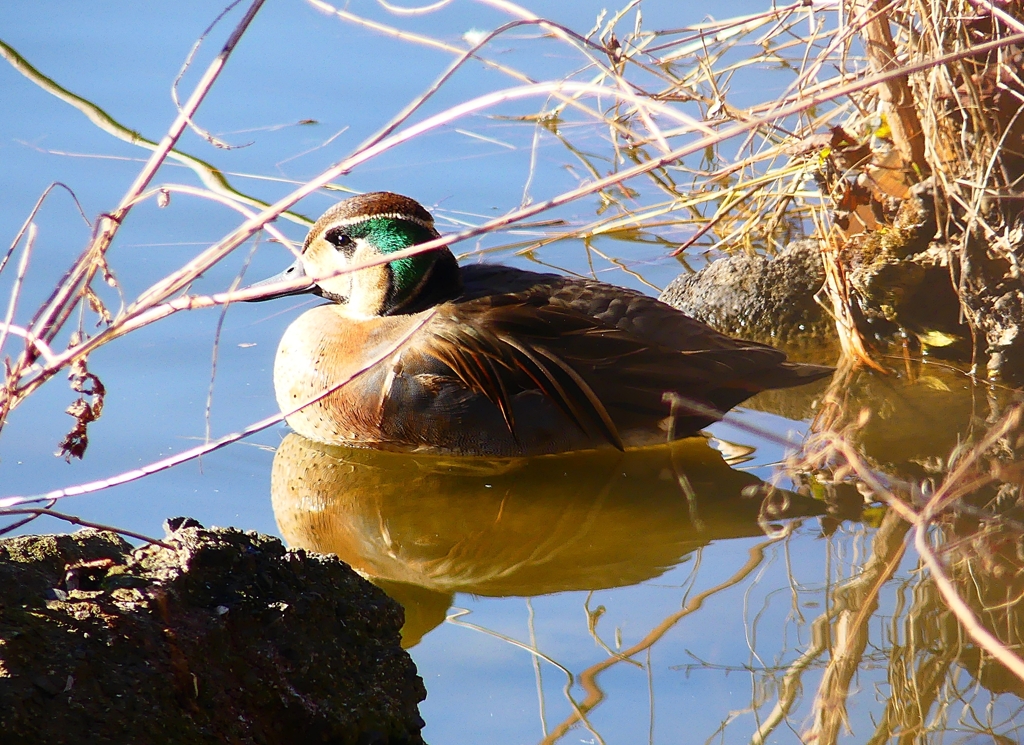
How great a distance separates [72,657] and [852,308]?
3897mm

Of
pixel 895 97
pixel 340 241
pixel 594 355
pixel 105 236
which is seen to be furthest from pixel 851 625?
pixel 340 241

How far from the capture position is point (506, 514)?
4148mm

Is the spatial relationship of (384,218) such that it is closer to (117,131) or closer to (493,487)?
(493,487)

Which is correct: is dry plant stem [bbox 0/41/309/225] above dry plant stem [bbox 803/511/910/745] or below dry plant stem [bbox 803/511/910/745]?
above

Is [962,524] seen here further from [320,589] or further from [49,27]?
[49,27]

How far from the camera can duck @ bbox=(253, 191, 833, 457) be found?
434cm

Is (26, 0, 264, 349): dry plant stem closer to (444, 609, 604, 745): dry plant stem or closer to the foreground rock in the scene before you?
the foreground rock

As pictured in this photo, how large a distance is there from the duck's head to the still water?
0.70ft

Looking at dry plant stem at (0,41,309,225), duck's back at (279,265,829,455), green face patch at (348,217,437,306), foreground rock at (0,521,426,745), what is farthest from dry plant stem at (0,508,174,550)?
dry plant stem at (0,41,309,225)

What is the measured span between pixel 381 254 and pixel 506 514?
1.20 metres

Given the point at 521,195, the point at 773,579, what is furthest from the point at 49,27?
the point at 773,579

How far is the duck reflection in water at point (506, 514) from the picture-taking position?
3711 mm

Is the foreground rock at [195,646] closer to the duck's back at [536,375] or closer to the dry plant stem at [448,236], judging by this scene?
the dry plant stem at [448,236]

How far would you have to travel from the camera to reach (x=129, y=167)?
20.6 feet
